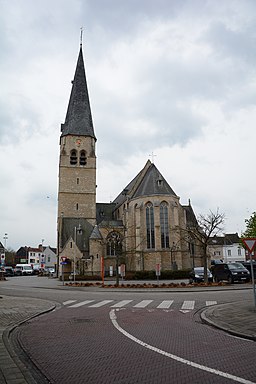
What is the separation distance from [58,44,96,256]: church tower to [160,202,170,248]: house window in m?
11.9

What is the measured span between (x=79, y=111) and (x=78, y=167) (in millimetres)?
9386

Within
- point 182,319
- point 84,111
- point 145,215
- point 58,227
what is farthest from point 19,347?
point 84,111

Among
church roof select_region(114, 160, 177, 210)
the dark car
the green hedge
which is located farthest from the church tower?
the dark car

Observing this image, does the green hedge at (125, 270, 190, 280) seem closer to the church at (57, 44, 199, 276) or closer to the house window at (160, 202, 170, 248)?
the church at (57, 44, 199, 276)

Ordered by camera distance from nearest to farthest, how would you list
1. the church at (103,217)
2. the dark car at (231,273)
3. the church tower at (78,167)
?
the dark car at (231,273), the church at (103,217), the church tower at (78,167)

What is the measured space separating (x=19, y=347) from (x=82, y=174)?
50.5 meters

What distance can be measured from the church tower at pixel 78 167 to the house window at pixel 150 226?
1001 centimetres

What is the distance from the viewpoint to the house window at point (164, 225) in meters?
47.3

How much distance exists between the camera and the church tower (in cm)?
5494

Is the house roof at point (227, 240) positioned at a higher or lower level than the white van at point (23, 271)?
higher

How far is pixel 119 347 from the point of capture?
657 centimetres

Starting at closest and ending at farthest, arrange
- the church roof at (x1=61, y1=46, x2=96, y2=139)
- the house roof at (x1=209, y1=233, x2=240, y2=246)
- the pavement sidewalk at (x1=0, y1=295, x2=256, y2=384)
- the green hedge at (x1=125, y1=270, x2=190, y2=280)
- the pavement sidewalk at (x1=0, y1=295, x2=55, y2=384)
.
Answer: the pavement sidewalk at (x1=0, y1=295, x2=55, y2=384)
the pavement sidewalk at (x1=0, y1=295, x2=256, y2=384)
the green hedge at (x1=125, y1=270, x2=190, y2=280)
the church roof at (x1=61, y1=46, x2=96, y2=139)
the house roof at (x1=209, y1=233, x2=240, y2=246)

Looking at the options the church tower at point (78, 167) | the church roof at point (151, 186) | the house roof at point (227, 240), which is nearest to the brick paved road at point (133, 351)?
the church roof at point (151, 186)

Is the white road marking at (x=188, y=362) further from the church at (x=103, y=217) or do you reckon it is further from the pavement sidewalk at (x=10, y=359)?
the church at (x=103, y=217)
